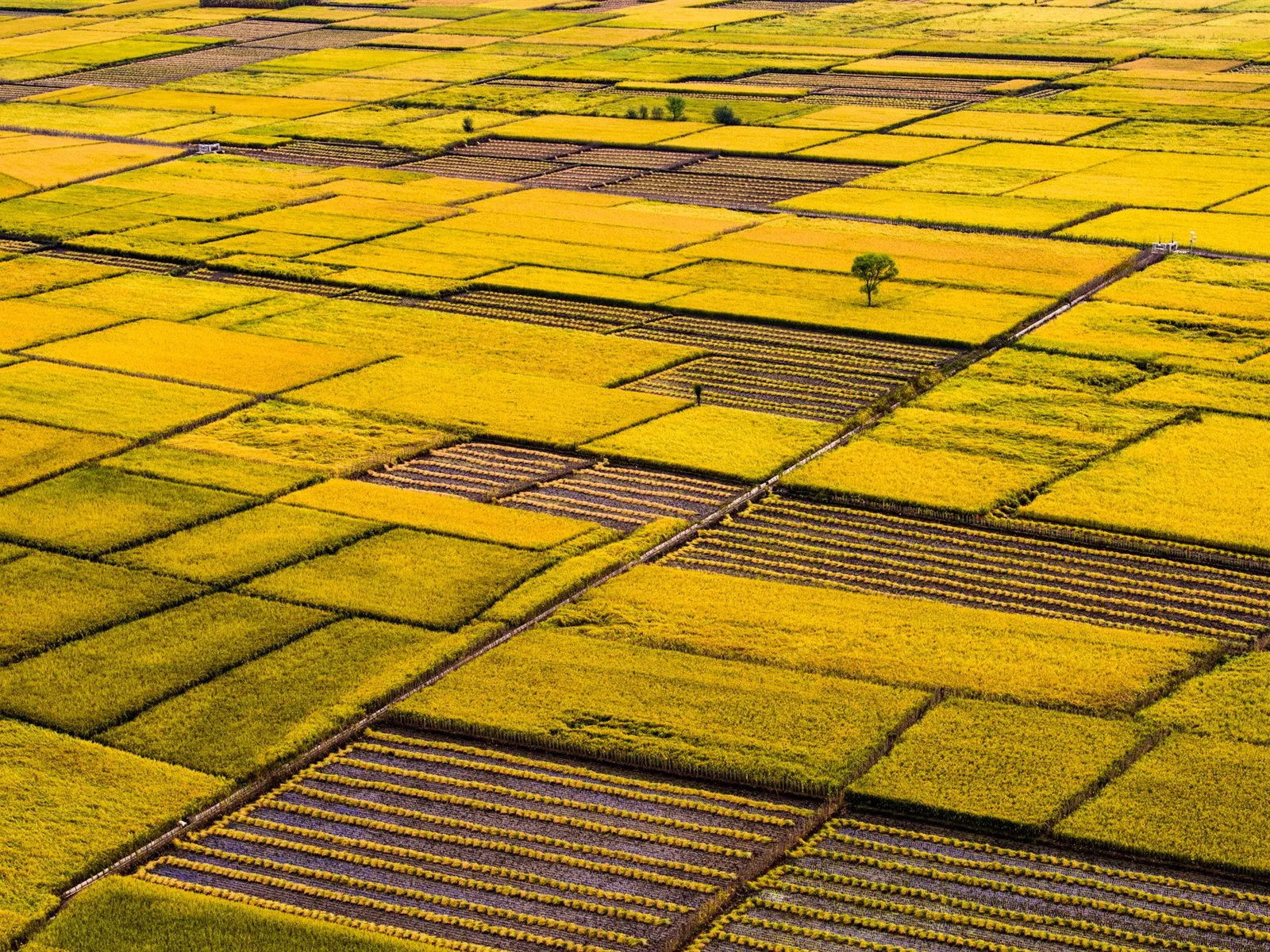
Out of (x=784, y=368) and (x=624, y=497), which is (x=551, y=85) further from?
(x=624, y=497)

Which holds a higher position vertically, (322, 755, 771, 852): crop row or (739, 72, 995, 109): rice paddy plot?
(739, 72, 995, 109): rice paddy plot

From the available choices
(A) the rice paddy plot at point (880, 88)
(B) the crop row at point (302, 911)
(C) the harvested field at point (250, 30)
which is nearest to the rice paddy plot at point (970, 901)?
(B) the crop row at point (302, 911)

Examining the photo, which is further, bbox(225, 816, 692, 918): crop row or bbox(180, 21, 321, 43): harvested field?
bbox(180, 21, 321, 43): harvested field

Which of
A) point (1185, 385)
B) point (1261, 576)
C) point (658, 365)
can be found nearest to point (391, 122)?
point (658, 365)

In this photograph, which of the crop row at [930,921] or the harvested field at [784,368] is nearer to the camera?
the crop row at [930,921]

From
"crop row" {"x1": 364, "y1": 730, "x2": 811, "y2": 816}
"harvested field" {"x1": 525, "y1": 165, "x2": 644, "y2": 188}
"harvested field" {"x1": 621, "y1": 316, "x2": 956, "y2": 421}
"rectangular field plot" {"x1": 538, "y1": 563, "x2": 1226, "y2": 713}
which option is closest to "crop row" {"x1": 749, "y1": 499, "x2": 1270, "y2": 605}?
"rectangular field plot" {"x1": 538, "y1": 563, "x2": 1226, "y2": 713}

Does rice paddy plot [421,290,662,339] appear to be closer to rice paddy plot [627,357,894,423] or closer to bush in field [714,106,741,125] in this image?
rice paddy plot [627,357,894,423]

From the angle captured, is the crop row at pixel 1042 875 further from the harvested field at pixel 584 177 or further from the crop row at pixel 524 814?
the harvested field at pixel 584 177
